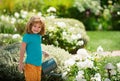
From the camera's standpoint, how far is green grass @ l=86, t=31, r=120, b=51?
12.4 m

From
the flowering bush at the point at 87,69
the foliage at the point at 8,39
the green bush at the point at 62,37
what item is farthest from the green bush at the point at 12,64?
the green bush at the point at 62,37

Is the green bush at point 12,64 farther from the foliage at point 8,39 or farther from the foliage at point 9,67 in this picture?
the foliage at point 8,39

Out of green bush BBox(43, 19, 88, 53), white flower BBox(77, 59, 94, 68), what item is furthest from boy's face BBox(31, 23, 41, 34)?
green bush BBox(43, 19, 88, 53)

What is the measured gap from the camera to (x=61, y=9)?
17.0m

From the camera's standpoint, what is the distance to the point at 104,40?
45.7 ft

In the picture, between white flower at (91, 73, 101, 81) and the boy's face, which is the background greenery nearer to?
white flower at (91, 73, 101, 81)

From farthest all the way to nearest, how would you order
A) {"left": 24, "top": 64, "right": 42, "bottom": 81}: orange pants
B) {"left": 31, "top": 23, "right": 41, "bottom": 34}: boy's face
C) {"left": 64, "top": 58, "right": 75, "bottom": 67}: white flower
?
{"left": 64, "top": 58, "right": 75, "bottom": 67}: white flower
{"left": 24, "top": 64, "right": 42, "bottom": 81}: orange pants
{"left": 31, "top": 23, "right": 41, "bottom": 34}: boy's face

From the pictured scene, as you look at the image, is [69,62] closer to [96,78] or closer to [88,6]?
[96,78]

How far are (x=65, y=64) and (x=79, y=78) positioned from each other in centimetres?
50

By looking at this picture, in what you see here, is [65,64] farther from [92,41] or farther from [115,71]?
[92,41]

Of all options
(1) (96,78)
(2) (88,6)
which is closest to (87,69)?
(1) (96,78)

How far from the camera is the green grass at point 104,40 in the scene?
489 inches

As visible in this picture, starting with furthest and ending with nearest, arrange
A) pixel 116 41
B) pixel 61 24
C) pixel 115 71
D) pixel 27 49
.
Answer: pixel 116 41
pixel 61 24
pixel 115 71
pixel 27 49

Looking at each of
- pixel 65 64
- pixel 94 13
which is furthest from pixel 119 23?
pixel 65 64
